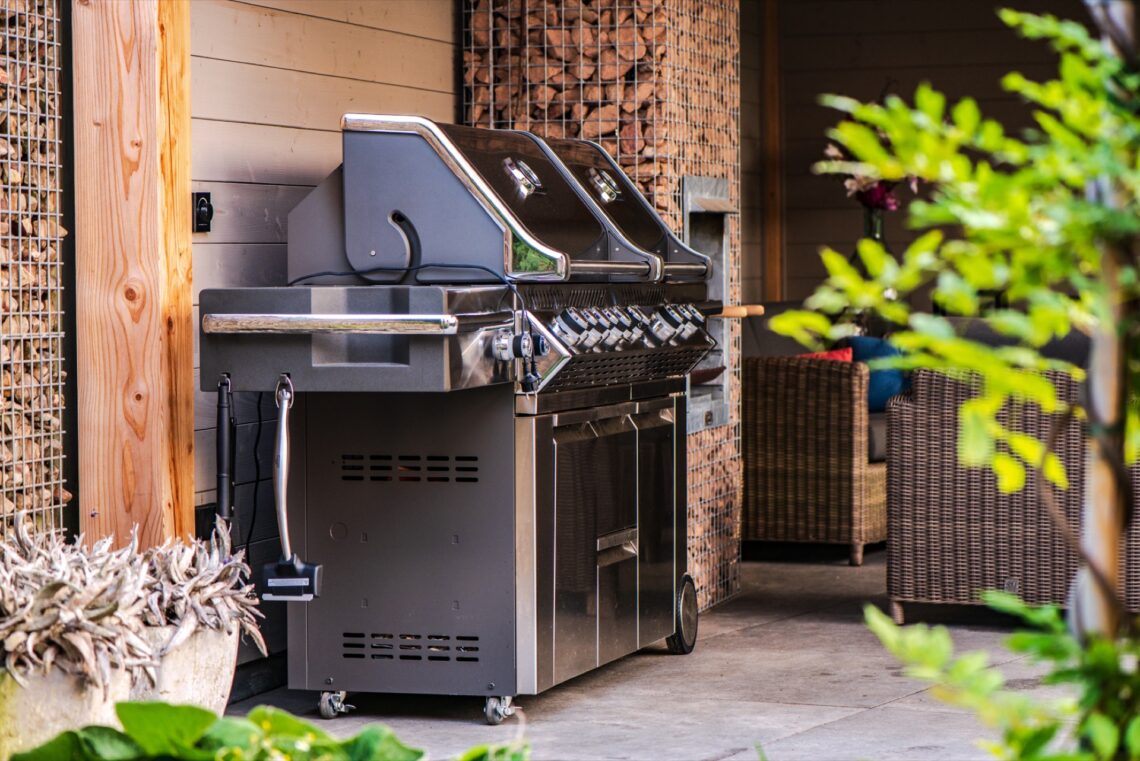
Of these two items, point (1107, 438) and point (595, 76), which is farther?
point (595, 76)

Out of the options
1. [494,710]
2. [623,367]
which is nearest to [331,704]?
[494,710]

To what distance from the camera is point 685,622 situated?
4484mm

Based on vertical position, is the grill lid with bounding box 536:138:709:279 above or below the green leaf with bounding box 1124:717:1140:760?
above

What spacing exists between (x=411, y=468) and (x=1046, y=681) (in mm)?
2651

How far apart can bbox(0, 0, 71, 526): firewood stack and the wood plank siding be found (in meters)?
5.15

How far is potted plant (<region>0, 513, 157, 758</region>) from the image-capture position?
267 cm

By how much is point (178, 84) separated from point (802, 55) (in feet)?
18.0

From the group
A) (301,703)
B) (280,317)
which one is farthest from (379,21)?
(301,703)

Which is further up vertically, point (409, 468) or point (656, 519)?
point (409, 468)

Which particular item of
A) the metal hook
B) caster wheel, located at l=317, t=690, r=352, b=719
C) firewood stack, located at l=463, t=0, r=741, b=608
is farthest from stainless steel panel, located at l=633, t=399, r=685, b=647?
the metal hook

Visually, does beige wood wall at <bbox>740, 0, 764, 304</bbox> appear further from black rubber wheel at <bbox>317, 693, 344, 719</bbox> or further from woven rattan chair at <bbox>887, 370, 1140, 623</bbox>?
black rubber wheel at <bbox>317, 693, 344, 719</bbox>

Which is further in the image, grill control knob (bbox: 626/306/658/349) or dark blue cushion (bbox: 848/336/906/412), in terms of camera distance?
dark blue cushion (bbox: 848/336/906/412)

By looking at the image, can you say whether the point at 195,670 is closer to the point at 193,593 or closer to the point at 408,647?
the point at 193,593

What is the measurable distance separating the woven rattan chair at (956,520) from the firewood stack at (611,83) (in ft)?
2.33
